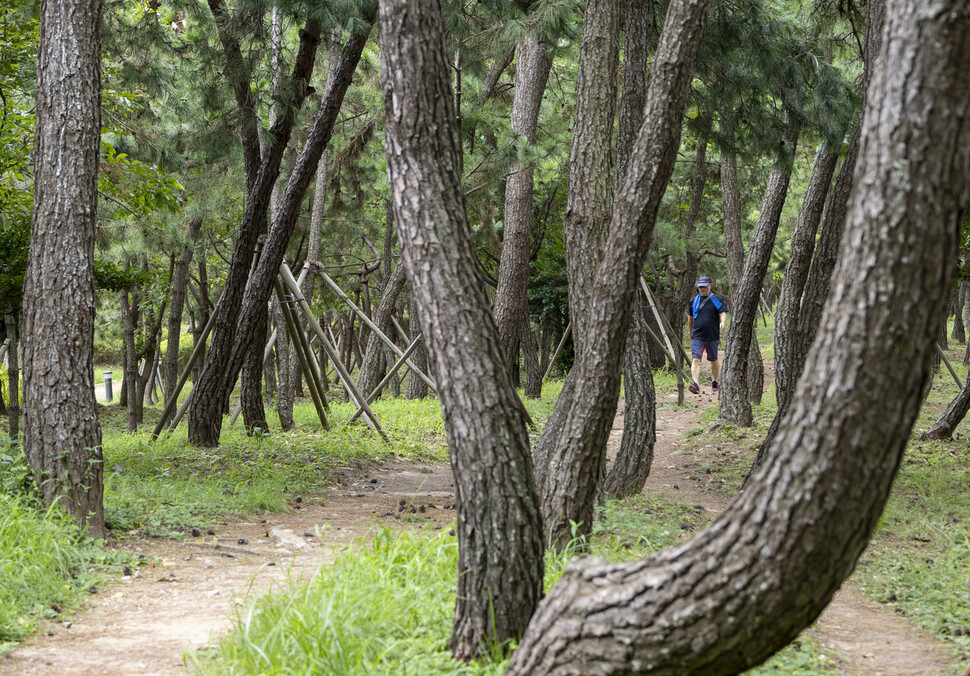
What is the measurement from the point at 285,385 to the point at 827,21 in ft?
24.4

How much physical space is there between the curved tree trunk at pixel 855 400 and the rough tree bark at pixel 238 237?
23.1ft

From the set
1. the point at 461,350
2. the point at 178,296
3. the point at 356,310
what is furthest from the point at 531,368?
the point at 461,350

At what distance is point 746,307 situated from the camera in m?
9.64

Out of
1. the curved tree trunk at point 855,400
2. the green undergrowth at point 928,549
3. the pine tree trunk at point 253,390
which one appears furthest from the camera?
the pine tree trunk at point 253,390

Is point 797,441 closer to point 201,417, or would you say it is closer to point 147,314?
point 201,417

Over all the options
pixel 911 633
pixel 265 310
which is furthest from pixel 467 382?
pixel 265 310

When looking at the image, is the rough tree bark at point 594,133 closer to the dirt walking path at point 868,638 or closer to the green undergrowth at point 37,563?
the dirt walking path at point 868,638

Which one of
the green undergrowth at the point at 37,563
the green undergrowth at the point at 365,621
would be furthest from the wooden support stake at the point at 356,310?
the green undergrowth at the point at 365,621

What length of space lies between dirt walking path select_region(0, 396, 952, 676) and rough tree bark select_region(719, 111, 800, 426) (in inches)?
117

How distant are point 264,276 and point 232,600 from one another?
512 cm

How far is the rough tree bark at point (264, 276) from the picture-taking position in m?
8.34

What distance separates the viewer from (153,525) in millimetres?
5363

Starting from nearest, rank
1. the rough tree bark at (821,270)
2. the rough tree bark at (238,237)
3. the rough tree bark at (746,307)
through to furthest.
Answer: the rough tree bark at (821,270) < the rough tree bark at (238,237) < the rough tree bark at (746,307)

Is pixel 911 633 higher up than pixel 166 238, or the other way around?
pixel 166 238
